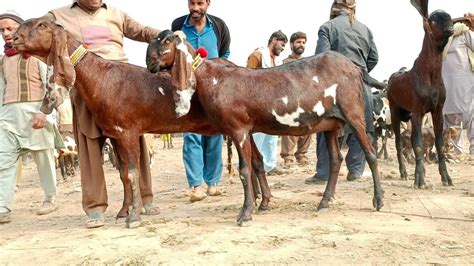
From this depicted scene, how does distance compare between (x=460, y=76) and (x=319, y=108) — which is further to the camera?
(x=460, y=76)

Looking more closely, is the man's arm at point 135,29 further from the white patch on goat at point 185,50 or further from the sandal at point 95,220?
the sandal at point 95,220

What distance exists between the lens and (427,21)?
6.52 metres

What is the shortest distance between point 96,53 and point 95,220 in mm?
1749

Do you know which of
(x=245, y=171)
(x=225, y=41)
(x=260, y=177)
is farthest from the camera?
(x=225, y=41)

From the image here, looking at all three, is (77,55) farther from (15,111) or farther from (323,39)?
(323,39)

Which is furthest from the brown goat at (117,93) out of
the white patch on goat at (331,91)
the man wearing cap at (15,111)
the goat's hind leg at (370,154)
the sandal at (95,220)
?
the man wearing cap at (15,111)

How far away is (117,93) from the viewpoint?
500cm

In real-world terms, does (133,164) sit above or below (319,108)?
below

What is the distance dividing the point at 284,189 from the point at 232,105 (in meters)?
2.60

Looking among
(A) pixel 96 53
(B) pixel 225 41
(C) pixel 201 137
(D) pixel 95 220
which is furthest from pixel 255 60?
(D) pixel 95 220

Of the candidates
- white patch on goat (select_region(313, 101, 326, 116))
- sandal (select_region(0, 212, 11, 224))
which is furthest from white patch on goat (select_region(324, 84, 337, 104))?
sandal (select_region(0, 212, 11, 224))

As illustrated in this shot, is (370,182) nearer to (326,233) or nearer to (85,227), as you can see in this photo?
(326,233)

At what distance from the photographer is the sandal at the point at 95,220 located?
16.8 ft

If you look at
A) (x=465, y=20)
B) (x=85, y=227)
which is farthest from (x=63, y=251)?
(x=465, y=20)
